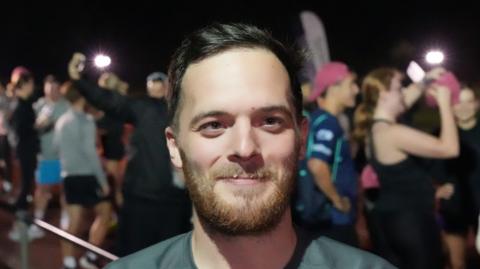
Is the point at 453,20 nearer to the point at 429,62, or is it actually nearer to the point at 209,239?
the point at 429,62

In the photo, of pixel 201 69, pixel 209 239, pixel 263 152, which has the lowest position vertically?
pixel 209 239

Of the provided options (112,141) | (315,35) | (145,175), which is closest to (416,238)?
(145,175)

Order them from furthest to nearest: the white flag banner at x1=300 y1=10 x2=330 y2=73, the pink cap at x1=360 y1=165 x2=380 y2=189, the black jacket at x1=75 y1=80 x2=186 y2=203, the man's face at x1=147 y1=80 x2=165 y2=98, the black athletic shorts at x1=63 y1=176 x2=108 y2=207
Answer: the white flag banner at x1=300 y1=10 x2=330 y2=73 < the black athletic shorts at x1=63 y1=176 x2=108 y2=207 < the man's face at x1=147 y1=80 x2=165 y2=98 < the pink cap at x1=360 y1=165 x2=380 y2=189 < the black jacket at x1=75 y1=80 x2=186 y2=203

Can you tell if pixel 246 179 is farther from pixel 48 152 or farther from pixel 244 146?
pixel 48 152

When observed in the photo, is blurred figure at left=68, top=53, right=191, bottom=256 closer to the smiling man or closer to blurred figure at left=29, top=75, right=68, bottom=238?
blurred figure at left=29, top=75, right=68, bottom=238

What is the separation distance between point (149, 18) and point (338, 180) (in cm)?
2600

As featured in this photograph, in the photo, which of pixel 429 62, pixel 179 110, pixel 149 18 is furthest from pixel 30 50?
pixel 179 110

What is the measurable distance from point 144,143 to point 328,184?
4.21 ft

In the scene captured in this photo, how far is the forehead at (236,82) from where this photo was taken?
4.23 feet

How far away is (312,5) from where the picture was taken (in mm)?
28750

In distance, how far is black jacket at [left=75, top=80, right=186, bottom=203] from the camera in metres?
4.41

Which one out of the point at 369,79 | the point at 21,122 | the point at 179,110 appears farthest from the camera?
the point at 21,122

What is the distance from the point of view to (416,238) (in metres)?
3.75

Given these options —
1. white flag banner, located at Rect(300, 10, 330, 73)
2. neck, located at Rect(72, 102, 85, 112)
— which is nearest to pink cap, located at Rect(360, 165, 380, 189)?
neck, located at Rect(72, 102, 85, 112)
